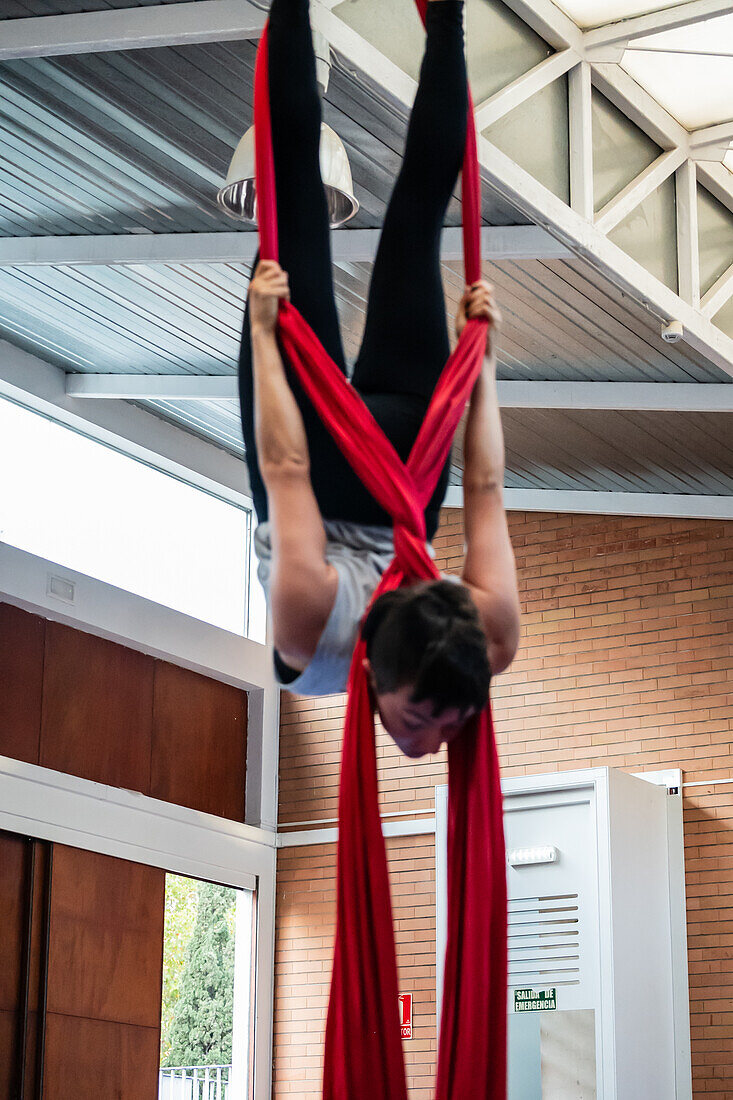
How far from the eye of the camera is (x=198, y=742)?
28.9ft

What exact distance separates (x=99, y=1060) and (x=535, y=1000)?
2397 millimetres

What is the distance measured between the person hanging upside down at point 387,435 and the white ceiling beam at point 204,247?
2569 millimetres

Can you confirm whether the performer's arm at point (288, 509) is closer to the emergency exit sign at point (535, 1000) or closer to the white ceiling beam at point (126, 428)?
the emergency exit sign at point (535, 1000)

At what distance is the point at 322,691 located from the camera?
2.49 meters

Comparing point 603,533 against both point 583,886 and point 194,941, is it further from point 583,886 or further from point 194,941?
point 194,941

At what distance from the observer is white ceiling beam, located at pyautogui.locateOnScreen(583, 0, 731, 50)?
4.80 m

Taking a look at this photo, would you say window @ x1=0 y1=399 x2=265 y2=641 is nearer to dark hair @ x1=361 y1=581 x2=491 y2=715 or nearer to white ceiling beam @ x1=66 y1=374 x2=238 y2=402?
white ceiling beam @ x1=66 y1=374 x2=238 y2=402

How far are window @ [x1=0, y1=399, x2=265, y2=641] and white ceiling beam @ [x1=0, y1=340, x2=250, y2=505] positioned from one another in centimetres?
6

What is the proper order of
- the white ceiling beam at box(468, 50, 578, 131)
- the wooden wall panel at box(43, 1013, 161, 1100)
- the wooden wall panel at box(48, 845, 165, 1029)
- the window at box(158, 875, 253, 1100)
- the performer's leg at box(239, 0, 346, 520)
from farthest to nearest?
1. the window at box(158, 875, 253, 1100)
2. the wooden wall panel at box(48, 845, 165, 1029)
3. the wooden wall panel at box(43, 1013, 161, 1100)
4. the white ceiling beam at box(468, 50, 578, 131)
5. the performer's leg at box(239, 0, 346, 520)

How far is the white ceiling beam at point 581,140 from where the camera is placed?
4.96m

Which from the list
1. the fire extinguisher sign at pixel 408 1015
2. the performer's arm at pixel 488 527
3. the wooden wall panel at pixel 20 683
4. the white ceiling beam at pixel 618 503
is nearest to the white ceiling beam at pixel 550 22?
the performer's arm at pixel 488 527

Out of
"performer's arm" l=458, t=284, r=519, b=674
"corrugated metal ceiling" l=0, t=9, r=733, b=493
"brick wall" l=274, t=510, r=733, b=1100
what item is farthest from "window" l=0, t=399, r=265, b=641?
"performer's arm" l=458, t=284, r=519, b=674

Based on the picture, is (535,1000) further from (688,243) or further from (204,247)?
(204,247)

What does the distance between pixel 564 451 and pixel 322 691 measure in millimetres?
5645
